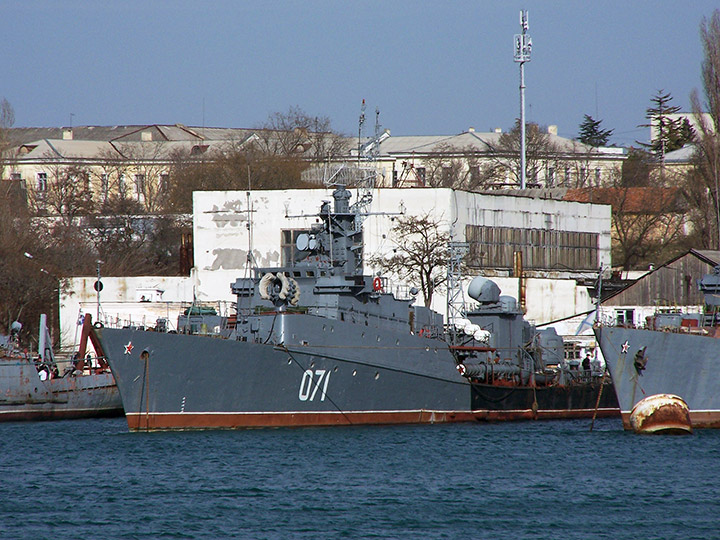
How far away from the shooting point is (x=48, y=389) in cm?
4106

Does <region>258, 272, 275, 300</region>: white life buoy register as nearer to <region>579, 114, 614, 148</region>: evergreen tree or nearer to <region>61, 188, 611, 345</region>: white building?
<region>61, 188, 611, 345</region>: white building

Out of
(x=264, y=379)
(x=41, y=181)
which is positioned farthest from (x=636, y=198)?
(x=264, y=379)

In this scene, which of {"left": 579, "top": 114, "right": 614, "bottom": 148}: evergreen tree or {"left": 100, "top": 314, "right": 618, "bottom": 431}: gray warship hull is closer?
{"left": 100, "top": 314, "right": 618, "bottom": 431}: gray warship hull

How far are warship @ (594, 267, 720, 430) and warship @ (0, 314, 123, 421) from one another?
18.0 m

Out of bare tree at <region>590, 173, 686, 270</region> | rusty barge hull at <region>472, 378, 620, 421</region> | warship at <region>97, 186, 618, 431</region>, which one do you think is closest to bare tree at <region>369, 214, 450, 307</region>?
rusty barge hull at <region>472, 378, 620, 421</region>

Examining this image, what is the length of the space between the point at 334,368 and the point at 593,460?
789cm

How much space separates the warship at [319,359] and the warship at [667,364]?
5835 mm

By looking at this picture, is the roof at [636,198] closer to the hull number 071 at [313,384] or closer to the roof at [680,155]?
the roof at [680,155]

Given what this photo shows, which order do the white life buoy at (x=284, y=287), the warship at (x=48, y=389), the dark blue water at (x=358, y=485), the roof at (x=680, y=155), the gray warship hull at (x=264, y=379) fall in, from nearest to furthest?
the dark blue water at (x=358, y=485), the gray warship hull at (x=264, y=379), the white life buoy at (x=284, y=287), the warship at (x=48, y=389), the roof at (x=680, y=155)

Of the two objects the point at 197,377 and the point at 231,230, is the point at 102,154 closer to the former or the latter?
the point at 231,230

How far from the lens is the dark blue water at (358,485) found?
20641mm

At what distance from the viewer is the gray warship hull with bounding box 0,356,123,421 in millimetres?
40562

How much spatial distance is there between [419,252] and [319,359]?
1968 cm

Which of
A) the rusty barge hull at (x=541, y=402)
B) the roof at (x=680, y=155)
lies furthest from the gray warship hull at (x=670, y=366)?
the roof at (x=680, y=155)
